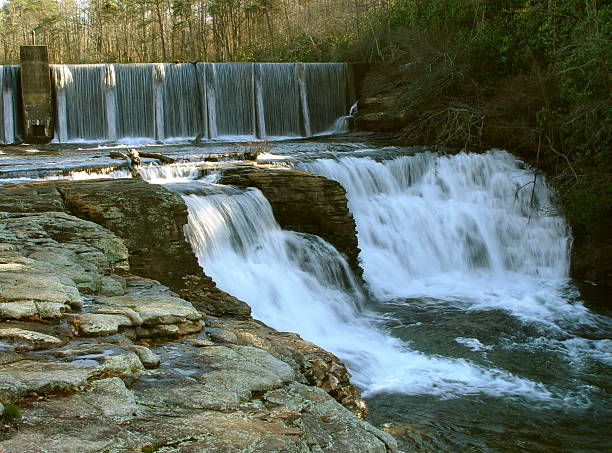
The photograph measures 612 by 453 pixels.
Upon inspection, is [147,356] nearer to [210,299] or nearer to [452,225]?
[210,299]

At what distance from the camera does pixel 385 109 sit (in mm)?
19688

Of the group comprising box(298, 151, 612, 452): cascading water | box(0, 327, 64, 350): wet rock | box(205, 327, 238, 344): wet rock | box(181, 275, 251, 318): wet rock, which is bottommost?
box(298, 151, 612, 452): cascading water

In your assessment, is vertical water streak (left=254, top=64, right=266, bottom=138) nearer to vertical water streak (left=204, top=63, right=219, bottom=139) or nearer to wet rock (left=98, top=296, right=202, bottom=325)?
vertical water streak (left=204, top=63, right=219, bottom=139)

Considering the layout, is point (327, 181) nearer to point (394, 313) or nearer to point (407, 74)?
point (394, 313)

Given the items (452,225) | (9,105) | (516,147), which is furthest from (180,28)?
(452,225)

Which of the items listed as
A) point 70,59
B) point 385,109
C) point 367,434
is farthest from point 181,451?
point 70,59

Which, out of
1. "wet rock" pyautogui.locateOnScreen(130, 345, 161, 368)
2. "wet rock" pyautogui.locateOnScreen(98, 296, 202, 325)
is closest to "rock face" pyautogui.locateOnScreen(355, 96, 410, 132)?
"wet rock" pyautogui.locateOnScreen(98, 296, 202, 325)

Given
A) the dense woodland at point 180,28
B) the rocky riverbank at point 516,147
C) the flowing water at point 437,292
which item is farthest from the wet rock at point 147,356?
the dense woodland at point 180,28

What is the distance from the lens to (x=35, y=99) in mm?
18797

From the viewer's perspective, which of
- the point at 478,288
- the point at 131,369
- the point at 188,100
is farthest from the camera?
the point at 188,100

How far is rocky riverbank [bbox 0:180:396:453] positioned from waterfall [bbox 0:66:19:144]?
13.1 meters

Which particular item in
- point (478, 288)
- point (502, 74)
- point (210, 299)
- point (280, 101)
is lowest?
point (478, 288)

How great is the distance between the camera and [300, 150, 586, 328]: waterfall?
1241 centimetres

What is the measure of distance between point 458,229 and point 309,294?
4.94m
